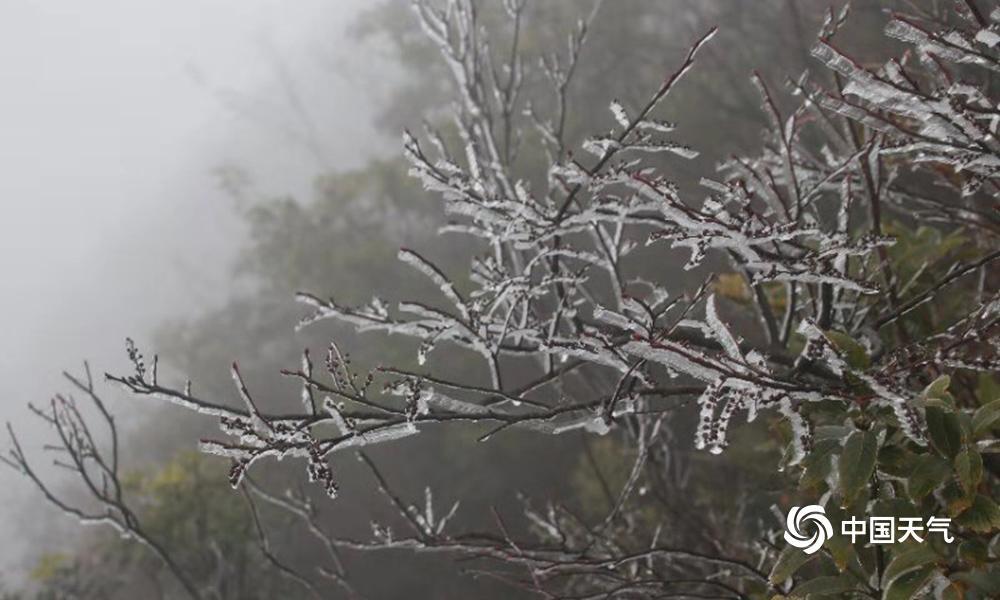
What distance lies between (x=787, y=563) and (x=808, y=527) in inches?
4.0

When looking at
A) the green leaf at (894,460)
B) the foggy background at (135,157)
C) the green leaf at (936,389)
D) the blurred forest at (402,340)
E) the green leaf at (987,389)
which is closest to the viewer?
the green leaf at (936,389)

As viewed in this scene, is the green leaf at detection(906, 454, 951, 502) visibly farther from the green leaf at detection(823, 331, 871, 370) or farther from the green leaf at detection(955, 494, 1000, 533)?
the green leaf at detection(823, 331, 871, 370)

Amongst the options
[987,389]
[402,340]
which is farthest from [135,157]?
[987,389]

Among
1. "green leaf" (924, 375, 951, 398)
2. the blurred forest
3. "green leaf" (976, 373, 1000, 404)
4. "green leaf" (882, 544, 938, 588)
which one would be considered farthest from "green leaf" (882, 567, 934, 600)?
the blurred forest

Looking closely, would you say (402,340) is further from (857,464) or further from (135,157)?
(135,157)

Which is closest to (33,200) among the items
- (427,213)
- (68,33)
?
(68,33)

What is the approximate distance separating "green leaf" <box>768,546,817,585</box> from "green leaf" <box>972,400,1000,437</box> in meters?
0.42

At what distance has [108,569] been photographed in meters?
8.47

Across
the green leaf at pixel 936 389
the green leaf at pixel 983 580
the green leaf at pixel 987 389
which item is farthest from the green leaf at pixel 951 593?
the green leaf at pixel 987 389

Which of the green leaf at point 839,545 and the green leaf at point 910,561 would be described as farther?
the green leaf at point 839,545

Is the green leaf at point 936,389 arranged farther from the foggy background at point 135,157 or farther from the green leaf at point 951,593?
the foggy background at point 135,157

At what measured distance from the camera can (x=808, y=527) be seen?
148 centimetres

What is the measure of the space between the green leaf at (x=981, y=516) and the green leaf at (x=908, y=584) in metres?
0.12

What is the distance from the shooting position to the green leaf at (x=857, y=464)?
1.23 metres
